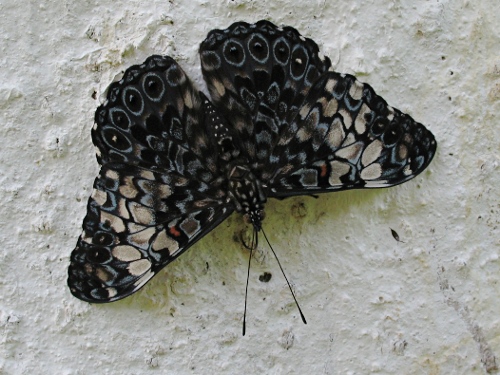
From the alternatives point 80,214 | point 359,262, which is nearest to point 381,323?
point 359,262

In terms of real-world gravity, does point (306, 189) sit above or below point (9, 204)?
above

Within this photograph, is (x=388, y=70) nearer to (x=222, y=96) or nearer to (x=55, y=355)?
(x=222, y=96)

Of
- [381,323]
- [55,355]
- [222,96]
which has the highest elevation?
[222,96]

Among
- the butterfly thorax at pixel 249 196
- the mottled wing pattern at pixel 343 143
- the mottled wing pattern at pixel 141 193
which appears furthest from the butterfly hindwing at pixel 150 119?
the mottled wing pattern at pixel 343 143

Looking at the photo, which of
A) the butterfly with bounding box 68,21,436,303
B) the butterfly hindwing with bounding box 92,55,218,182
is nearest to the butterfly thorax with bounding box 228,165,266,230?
the butterfly with bounding box 68,21,436,303

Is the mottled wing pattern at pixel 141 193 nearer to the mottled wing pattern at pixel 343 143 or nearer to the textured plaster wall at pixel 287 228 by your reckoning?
the textured plaster wall at pixel 287 228

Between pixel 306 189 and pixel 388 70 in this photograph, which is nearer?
pixel 306 189
